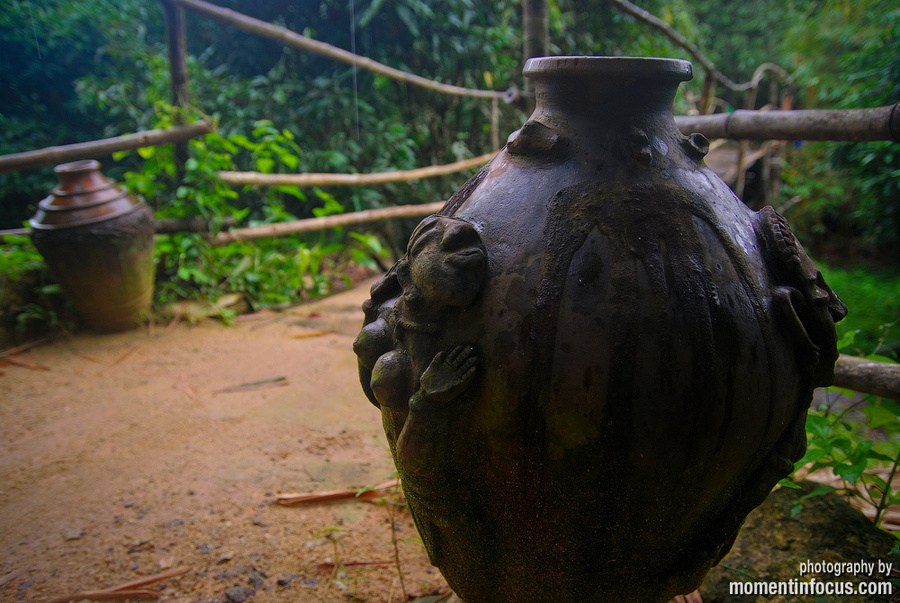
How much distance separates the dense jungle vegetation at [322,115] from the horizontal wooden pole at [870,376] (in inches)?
56.7

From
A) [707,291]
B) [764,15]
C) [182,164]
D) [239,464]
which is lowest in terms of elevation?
[239,464]

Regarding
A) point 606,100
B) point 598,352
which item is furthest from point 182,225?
point 598,352

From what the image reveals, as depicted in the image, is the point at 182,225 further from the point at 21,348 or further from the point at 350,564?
the point at 350,564

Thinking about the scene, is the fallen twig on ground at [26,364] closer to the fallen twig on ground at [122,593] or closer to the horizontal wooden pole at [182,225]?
the horizontal wooden pole at [182,225]

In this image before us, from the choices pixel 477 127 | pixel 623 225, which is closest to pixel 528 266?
pixel 623 225

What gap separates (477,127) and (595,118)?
6.29 metres

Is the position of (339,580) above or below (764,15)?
below

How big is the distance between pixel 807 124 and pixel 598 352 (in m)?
1.58

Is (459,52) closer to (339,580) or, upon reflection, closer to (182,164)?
(182,164)

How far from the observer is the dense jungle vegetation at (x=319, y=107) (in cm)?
429

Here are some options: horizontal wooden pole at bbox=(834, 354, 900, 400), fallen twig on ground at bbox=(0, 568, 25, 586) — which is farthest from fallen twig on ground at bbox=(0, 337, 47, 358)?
horizontal wooden pole at bbox=(834, 354, 900, 400)

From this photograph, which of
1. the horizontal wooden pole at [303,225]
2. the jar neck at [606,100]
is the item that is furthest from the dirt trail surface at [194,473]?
the jar neck at [606,100]

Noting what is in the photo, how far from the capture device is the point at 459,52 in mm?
6465

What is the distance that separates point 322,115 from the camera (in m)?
6.04
